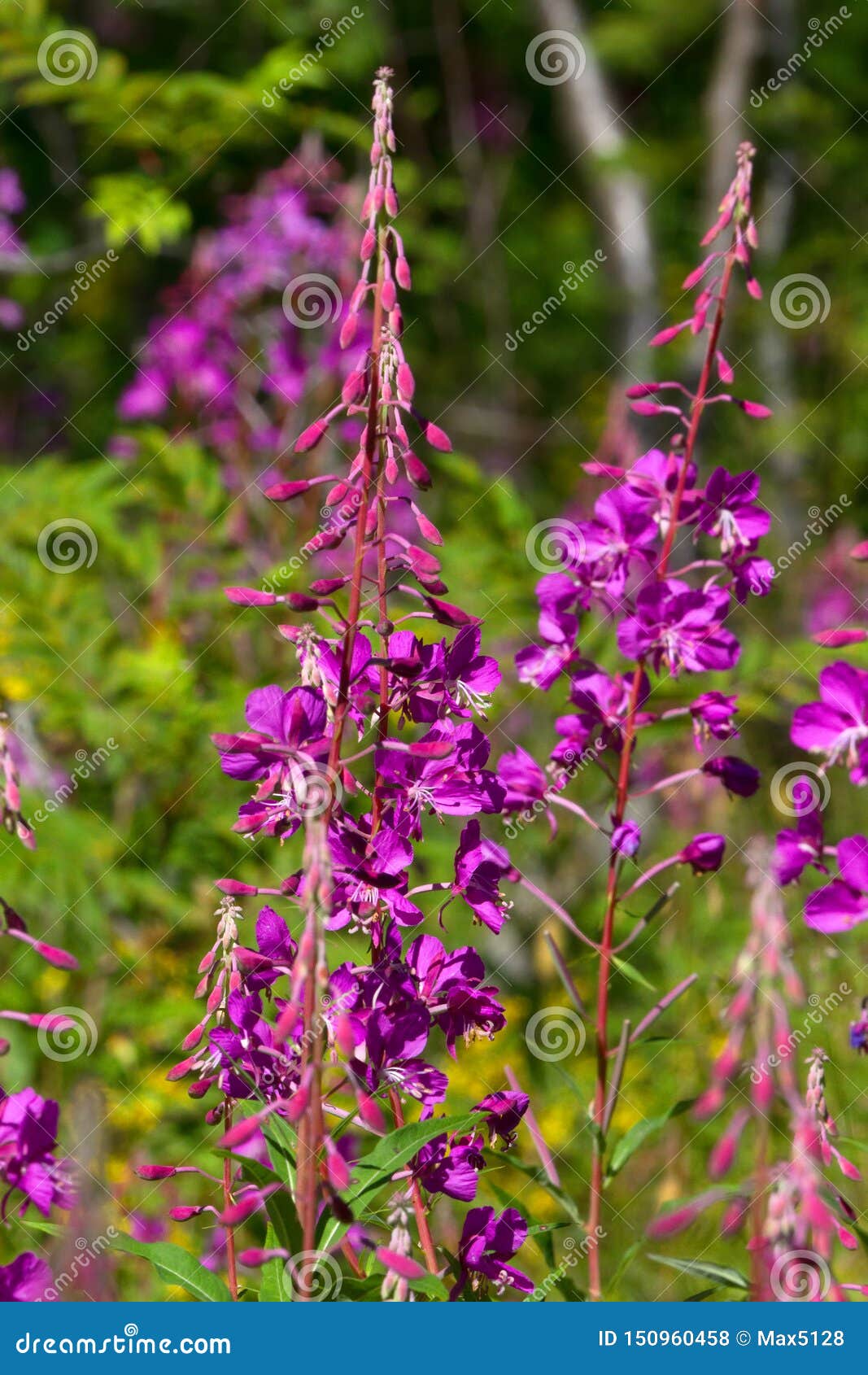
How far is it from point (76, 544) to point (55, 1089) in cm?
140

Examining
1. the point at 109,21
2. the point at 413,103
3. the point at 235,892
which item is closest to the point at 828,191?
the point at 413,103

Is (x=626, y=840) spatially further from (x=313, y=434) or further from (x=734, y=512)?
(x=313, y=434)

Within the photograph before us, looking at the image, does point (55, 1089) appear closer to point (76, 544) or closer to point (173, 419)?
point (76, 544)

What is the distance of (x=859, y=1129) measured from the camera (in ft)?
9.53

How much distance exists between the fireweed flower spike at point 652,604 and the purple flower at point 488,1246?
0.43 feet

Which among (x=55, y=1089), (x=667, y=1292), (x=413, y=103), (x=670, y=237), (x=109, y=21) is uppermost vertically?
(x=670, y=237)
